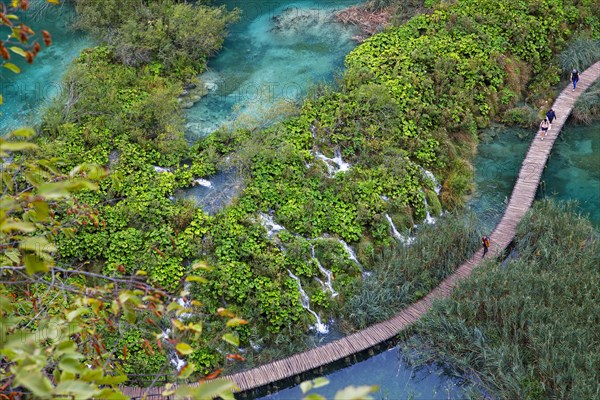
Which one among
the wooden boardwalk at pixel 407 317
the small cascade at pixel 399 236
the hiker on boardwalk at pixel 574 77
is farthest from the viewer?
the hiker on boardwalk at pixel 574 77

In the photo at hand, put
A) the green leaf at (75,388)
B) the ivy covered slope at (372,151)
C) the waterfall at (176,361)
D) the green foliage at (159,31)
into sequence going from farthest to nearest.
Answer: the green foliage at (159,31)
the ivy covered slope at (372,151)
the waterfall at (176,361)
the green leaf at (75,388)

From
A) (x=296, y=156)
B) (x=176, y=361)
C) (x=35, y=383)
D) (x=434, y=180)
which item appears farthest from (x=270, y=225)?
(x=35, y=383)

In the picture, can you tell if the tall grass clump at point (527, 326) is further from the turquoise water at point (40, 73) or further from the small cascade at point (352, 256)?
the turquoise water at point (40, 73)

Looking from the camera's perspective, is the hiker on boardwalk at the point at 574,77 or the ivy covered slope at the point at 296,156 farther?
the hiker on boardwalk at the point at 574,77

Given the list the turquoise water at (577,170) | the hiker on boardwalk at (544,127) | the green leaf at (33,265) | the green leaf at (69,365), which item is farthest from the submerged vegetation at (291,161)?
the green leaf at (69,365)

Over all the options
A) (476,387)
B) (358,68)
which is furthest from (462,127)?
(476,387)
